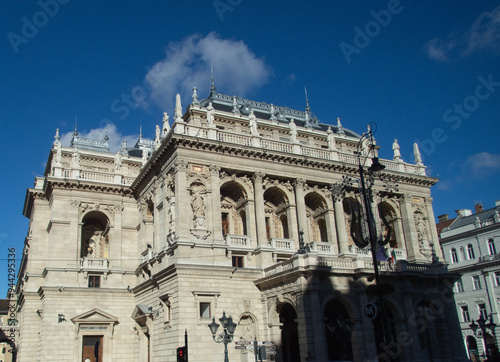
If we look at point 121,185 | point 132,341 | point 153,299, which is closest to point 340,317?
point 153,299

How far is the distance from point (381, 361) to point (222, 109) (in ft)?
84.5

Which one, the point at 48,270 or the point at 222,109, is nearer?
the point at 48,270

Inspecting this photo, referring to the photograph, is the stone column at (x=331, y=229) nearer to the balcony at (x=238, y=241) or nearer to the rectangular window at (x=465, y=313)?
the balcony at (x=238, y=241)

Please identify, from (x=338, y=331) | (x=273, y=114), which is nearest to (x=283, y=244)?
(x=338, y=331)

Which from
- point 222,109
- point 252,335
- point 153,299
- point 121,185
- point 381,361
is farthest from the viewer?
point 222,109

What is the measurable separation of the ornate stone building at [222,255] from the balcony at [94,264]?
0.08m

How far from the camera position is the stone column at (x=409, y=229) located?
1619 inches

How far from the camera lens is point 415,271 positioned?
33.8m

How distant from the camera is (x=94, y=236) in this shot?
43.5 m

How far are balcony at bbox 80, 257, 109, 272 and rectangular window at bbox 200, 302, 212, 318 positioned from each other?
38.6 ft

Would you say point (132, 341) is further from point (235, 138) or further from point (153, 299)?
point (235, 138)

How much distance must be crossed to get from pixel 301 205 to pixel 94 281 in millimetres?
17653

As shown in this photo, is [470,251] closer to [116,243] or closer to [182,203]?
[182,203]

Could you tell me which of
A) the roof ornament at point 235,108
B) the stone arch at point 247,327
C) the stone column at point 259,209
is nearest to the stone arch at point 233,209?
the stone column at point 259,209
